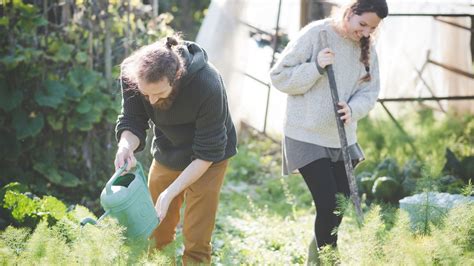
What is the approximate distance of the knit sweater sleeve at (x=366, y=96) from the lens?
341 centimetres

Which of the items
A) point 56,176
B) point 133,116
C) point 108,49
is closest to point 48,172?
point 56,176

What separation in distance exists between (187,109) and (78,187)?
2.34m

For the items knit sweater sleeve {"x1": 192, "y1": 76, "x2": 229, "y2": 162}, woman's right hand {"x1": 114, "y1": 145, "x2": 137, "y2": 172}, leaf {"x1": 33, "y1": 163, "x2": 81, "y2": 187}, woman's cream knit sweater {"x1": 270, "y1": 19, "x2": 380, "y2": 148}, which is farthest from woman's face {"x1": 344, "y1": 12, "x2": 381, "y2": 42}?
leaf {"x1": 33, "y1": 163, "x2": 81, "y2": 187}

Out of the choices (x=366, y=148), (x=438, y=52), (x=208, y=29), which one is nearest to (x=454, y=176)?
(x=366, y=148)

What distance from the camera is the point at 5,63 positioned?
466cm

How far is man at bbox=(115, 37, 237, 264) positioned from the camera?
9.22 ft

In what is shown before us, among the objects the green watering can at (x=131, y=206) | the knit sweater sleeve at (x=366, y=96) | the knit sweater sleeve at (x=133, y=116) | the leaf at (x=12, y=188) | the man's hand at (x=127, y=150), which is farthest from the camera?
the leaf at (x=12, y=188)

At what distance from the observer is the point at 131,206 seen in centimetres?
272

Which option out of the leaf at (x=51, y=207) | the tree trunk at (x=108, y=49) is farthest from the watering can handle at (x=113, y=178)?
the tree trunk at (x=108, y=49)

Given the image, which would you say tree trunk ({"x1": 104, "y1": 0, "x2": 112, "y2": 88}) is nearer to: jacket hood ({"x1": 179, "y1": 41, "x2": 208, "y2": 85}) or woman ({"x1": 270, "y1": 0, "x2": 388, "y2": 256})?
woman ({"x1": 270, "y1": 0, "x2": 388, "y2": 256})

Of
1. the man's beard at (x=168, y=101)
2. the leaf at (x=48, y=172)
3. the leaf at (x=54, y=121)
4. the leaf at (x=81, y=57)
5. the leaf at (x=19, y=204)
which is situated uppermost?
the man's beard at (x=168, y=101)

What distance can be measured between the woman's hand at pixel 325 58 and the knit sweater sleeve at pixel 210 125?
1.74 feet

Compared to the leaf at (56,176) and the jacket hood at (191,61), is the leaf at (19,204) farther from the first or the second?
the leaf at (56,176)

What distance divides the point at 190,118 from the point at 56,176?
2090 mm
